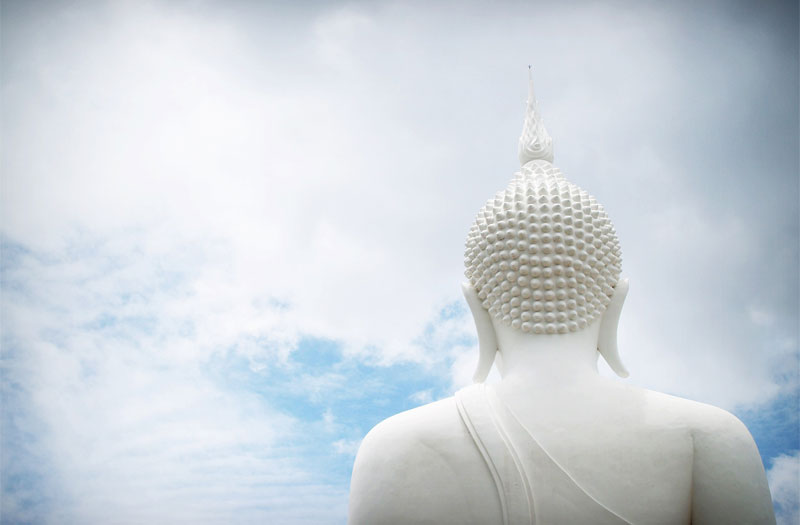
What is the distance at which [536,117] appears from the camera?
258 inches

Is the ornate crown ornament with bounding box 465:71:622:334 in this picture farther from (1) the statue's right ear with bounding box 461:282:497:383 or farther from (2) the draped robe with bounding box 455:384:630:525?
(2) the draped robe with bounding box 455:384:630:525

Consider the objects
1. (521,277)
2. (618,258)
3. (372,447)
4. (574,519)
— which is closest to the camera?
(574,519)

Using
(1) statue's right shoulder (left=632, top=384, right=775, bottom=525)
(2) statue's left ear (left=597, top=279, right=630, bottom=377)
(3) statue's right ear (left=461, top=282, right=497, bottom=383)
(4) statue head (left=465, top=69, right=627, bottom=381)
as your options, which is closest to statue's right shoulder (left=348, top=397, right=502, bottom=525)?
(3) statue's right ear (left=461, top=282, right=497, bottom=383)

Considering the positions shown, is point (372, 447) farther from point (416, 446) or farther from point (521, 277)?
point (521, 277)

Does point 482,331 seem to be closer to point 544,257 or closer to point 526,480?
point 544,257

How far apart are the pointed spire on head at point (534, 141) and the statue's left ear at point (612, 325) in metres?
1.55

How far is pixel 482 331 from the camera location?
5.56 m

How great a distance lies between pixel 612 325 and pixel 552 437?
1.32m

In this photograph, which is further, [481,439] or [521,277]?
[521,277]

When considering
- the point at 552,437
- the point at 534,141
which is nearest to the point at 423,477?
the point at 552,437

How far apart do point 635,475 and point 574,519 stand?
542mm

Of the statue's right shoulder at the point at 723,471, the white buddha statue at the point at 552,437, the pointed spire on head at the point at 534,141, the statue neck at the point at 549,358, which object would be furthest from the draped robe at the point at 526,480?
the pointed spire on head at the point at 534,141

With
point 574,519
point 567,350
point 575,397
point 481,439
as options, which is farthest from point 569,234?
point 574,519

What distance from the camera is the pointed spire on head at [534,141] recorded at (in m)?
6.35
